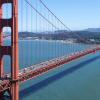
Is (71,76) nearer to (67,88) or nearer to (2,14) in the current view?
(67,88)

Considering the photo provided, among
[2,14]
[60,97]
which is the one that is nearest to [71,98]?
[60,97]

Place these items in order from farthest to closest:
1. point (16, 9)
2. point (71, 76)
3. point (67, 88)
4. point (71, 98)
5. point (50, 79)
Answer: point (71, 76) < point (50, 79) < point (67, 88) < point (71, 98) < point (16, 9)

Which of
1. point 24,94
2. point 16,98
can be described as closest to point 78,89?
point 24,94

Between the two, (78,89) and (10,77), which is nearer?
(10,77)

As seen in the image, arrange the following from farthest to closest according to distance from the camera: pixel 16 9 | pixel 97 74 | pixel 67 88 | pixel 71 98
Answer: pixel 97 74 → pixel 67 88 → pixel 71 98 → pixel 16 9

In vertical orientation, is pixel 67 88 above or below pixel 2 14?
below

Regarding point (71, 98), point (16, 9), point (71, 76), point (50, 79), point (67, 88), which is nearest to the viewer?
point (16, 9)

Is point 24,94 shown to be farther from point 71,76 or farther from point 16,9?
point 71,76

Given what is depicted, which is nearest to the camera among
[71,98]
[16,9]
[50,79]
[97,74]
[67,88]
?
[16,9]

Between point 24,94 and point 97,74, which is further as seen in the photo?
point 97,74
